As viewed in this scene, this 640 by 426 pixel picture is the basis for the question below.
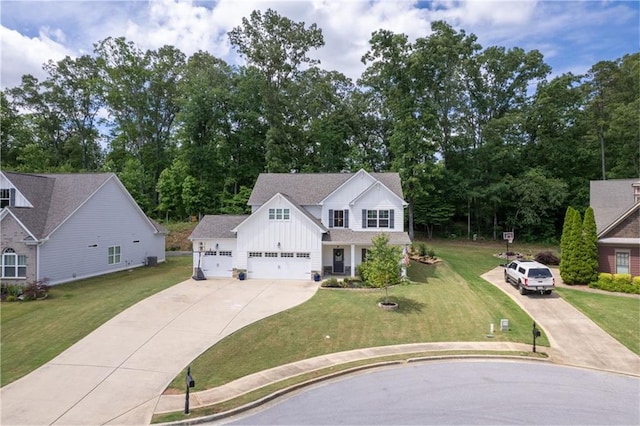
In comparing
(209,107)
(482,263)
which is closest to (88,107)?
(209,107)

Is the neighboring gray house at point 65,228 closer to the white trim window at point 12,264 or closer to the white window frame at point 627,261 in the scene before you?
the white trim window at point 12,264

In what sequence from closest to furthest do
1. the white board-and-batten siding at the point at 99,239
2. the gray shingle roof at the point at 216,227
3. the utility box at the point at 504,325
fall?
the utility box at the point at 504,325
the white board-and-batten siding at the point at 99,239
the gray shingle roof at the point at 216,227

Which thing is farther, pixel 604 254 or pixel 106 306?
pixel 604 254

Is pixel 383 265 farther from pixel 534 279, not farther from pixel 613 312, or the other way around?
pixel 613 312

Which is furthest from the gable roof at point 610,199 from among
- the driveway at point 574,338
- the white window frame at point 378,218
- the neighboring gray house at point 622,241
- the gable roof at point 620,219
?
the white window frame at point 378,218

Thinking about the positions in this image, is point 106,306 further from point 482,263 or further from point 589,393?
point 482,263

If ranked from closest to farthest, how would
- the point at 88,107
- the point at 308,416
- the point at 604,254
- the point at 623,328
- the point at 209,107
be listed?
the point at 308,416, the point at 623,328, the point at 604,254, the point at 209,107, the point at 88,107
